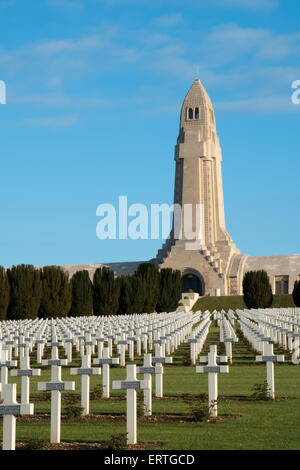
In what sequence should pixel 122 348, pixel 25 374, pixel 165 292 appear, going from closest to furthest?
1. pixel 25 374
2. pixel 122 348
3. pixel 165 292

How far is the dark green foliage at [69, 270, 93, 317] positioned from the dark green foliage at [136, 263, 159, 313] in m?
5.65

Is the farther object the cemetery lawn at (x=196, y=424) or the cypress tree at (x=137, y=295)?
the cypress tree at (x=137, y=295)

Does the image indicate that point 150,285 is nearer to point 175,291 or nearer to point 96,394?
point 175,291

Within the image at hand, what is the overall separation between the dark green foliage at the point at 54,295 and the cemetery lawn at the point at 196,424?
26.4 metres

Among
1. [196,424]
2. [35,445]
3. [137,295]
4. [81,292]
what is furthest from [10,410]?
[137,295]

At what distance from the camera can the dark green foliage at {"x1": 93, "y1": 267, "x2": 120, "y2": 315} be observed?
43.3 m

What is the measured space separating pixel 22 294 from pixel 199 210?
39153mm

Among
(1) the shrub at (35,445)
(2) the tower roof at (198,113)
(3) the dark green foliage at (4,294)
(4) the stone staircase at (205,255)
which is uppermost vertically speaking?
(2) the tower roof at (198,113)

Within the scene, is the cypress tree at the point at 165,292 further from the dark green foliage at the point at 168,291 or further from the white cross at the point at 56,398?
the white cross at the point at 56,398

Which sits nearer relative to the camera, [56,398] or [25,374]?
[56,398]

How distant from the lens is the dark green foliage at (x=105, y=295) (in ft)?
142

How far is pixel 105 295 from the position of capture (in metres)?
43.3

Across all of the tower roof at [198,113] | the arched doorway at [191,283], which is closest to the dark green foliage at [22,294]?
the arched doorway at [191,283]
